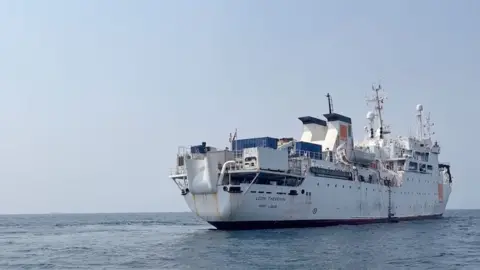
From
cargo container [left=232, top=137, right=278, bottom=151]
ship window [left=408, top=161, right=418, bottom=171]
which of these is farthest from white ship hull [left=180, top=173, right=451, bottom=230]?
cargo container [left=232, top=137, right=278, bottom=151]

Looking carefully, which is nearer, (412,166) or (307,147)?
(307,147)

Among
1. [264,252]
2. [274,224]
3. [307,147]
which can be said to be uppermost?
[307,147]

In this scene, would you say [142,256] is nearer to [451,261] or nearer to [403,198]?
[451,261]

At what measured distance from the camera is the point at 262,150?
39031mm

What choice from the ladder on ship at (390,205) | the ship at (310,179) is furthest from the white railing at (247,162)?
the ladder on ship at (390,205)

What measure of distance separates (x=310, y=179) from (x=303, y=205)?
2.24 meters

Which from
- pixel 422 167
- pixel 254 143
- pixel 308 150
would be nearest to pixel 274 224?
pixel 254 143

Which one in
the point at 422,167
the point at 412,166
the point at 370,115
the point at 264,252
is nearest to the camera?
the point at 264,252

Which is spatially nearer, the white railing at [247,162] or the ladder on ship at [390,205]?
the white railing at [247,162]

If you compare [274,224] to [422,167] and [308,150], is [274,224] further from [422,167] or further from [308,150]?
[422,167]

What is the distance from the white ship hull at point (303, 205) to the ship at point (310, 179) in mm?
78

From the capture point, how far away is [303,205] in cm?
4284

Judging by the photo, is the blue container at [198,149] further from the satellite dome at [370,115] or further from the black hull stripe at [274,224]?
the satellite dome at [370,115]

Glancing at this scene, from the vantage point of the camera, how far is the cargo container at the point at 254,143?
41.8 meters
